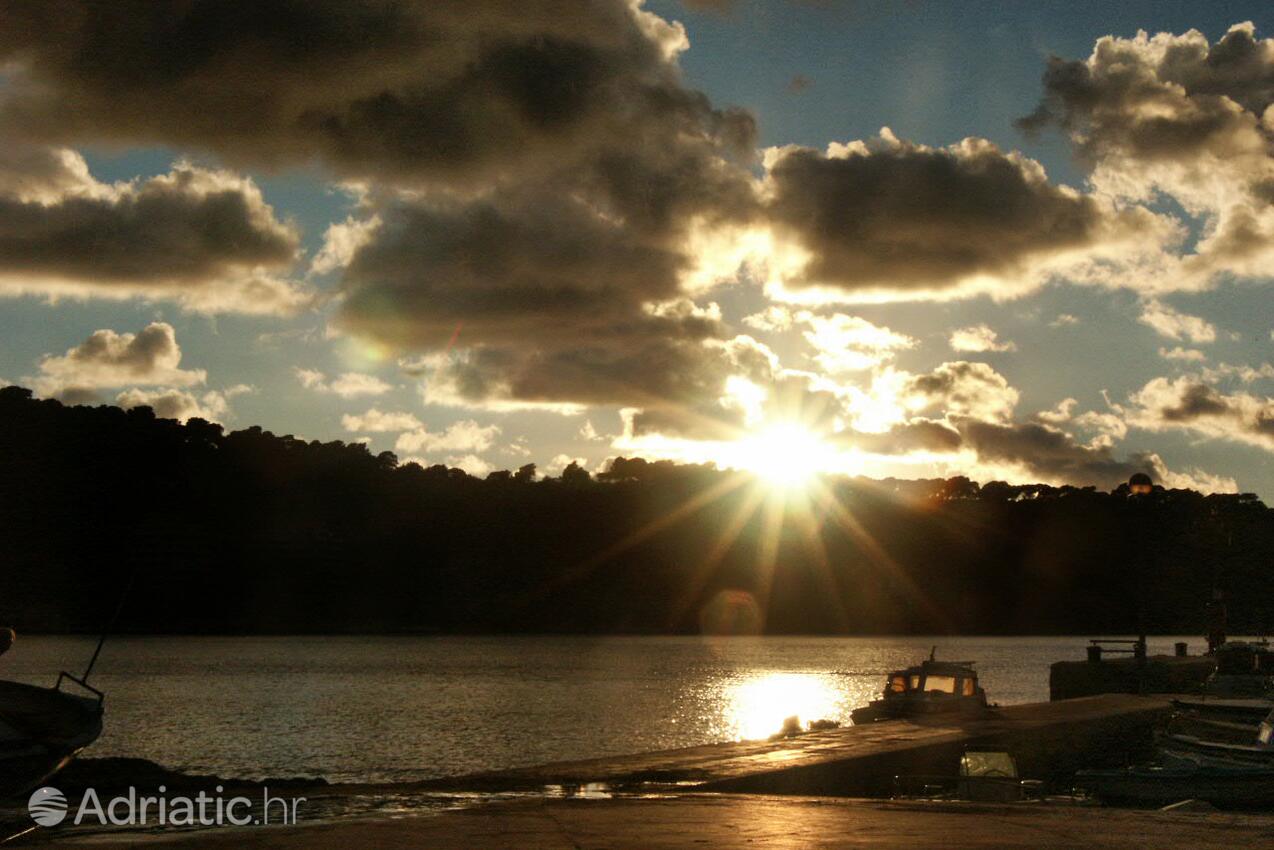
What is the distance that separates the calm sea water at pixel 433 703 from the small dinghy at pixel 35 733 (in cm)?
2870

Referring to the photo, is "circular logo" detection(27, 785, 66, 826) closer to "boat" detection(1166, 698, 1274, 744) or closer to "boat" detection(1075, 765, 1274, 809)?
"boat" detection(1075, 765, 1274, 809)

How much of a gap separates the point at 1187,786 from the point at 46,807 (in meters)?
23.5

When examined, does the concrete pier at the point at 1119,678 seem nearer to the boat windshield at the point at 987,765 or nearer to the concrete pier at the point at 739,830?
the boat windshield at the point at 987,765

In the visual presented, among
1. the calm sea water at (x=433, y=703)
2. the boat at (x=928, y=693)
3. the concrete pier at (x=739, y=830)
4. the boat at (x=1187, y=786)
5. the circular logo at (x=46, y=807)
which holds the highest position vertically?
the concrete pier at (x=739, y=830)

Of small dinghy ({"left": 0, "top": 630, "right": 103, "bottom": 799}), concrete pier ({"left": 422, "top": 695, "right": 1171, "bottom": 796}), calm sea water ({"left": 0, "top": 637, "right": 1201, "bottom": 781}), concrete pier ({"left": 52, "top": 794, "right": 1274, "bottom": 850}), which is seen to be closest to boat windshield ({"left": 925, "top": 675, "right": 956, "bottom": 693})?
concrete pier ({"left": 422, "top": 695, "right": 1171, "bottom": 796})

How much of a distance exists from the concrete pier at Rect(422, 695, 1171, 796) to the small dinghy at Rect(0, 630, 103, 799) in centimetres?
574

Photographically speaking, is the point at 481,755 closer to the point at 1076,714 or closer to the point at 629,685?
the point at 1076,714

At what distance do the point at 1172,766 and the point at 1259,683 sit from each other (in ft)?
67.3

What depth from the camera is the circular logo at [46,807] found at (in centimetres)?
1714

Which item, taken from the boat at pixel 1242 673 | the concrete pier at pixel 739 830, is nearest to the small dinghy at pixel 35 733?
the concrete pier at pixel 739 830

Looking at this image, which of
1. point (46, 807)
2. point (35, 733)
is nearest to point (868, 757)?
point (46, 807)

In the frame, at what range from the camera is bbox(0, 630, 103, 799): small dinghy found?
20.3m

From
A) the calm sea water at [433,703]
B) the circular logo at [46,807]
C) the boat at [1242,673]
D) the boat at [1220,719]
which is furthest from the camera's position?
the calm sea water at [433,703]

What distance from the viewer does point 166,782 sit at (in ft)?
95.5
